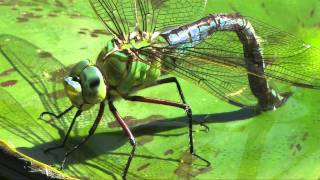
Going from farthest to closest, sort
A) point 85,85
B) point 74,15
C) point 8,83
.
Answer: point 74,15 → point 8,83 → point 85,85

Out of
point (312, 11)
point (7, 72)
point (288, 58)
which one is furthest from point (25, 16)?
point (312, 11)

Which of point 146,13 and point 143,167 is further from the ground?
Result: point 146,13

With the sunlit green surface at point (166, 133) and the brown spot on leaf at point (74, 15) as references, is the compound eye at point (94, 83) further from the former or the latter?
the brown spot on leaf at point (74, 15)

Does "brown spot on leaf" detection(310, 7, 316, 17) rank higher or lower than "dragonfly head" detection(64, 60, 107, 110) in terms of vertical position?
higher

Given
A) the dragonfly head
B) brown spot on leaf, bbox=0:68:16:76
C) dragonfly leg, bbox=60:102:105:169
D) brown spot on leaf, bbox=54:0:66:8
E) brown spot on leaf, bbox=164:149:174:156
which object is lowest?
brown spot on leaf, bbox=164:149:174:156

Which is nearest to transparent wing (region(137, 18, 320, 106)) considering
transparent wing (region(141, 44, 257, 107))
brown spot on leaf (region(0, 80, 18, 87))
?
transparent wing (region(141, 44, 257, 107))

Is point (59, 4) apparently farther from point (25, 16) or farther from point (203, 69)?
point (203, 69)

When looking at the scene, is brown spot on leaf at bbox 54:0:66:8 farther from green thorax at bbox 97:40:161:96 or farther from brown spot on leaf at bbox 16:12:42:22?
green thorax at bbox 97:40:161:96
